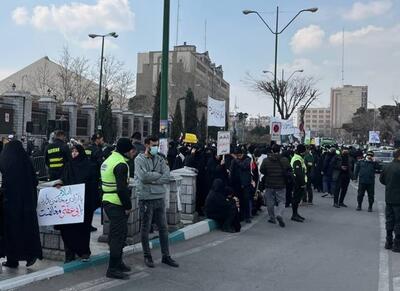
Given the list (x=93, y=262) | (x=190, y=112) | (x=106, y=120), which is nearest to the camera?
(x=93, y=262)

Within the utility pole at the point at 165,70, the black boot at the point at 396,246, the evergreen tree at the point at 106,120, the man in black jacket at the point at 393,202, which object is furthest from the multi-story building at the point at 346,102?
the black boot at the point at 396,246

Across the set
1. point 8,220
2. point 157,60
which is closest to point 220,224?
point 8,220

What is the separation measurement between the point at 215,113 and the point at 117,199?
837 cm

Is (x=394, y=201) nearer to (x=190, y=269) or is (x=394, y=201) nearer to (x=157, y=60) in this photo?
(x=190, y=269)

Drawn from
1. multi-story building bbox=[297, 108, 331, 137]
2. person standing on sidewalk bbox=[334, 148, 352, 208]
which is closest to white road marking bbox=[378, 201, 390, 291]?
person standing on sidewalk bbox=[334, 148, 352, 208]

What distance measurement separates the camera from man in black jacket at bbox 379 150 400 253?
9.61 m

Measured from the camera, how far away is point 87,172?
7465mm

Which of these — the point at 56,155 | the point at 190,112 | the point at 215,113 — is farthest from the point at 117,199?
the point at 190,112

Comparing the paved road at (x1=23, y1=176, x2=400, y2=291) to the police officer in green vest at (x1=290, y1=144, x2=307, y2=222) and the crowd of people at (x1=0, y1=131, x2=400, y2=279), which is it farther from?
the police officer in green vest at (x1=290, y1=144, x2=307, y2=222)

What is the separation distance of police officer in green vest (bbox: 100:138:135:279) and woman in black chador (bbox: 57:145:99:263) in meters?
0.58

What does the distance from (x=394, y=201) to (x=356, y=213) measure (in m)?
5.54

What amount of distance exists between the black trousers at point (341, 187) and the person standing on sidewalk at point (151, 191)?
958cm

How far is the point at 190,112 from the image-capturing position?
2552 inches

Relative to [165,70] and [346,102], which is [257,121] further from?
[165,70]
